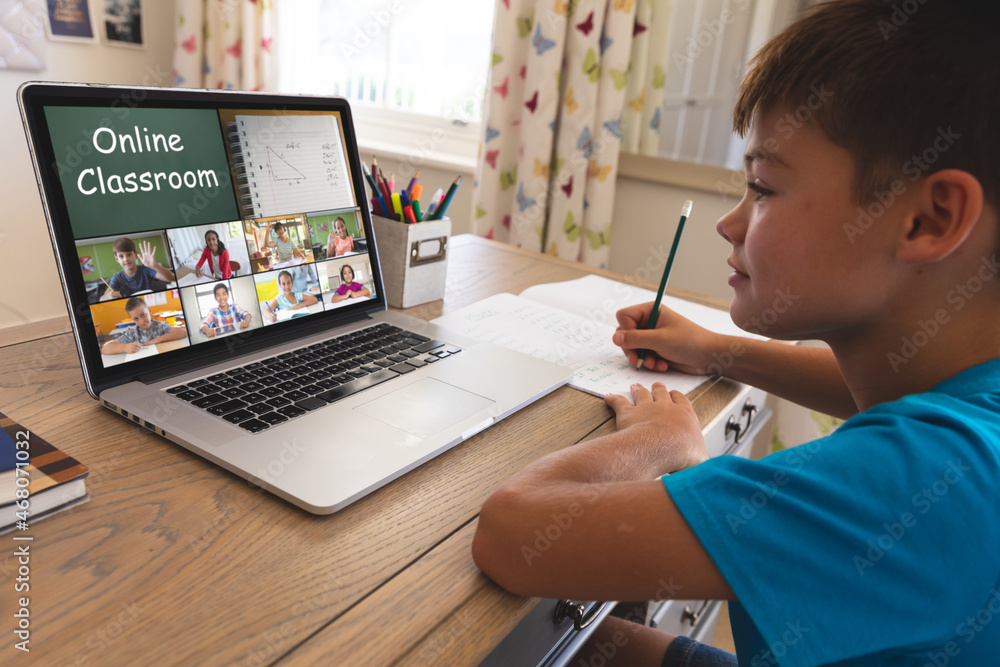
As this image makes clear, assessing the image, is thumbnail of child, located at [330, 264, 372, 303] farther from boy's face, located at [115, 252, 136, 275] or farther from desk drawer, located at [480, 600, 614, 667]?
desk drawer, located at [480, 600, 614, 667]

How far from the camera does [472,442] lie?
650mm

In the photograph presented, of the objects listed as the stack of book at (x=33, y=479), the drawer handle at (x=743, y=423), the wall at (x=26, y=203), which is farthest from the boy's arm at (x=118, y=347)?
the wall at (x=26, y=203)

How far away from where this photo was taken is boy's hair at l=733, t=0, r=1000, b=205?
0.48 metres

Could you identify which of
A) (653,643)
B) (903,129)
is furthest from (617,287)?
(903,129)

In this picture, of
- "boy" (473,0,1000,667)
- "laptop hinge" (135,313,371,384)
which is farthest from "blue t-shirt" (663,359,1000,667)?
"laptop hinge" (135,313,371,384)

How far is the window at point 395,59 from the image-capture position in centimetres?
243

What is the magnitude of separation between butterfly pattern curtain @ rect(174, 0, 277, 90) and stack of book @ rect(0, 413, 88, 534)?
2.34 metres

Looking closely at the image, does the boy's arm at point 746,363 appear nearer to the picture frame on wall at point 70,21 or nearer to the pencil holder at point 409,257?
the pencil holder at point 409,257

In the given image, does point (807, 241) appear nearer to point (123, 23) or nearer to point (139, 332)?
point (139, 332)

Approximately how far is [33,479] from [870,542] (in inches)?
22.1

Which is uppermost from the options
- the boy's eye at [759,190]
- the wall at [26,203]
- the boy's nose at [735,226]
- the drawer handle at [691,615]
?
the boy's eye at [759,190]

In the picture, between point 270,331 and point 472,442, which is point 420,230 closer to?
point 270,331

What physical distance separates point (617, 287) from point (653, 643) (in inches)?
23.8

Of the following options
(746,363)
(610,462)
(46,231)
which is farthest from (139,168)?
(46,231)
